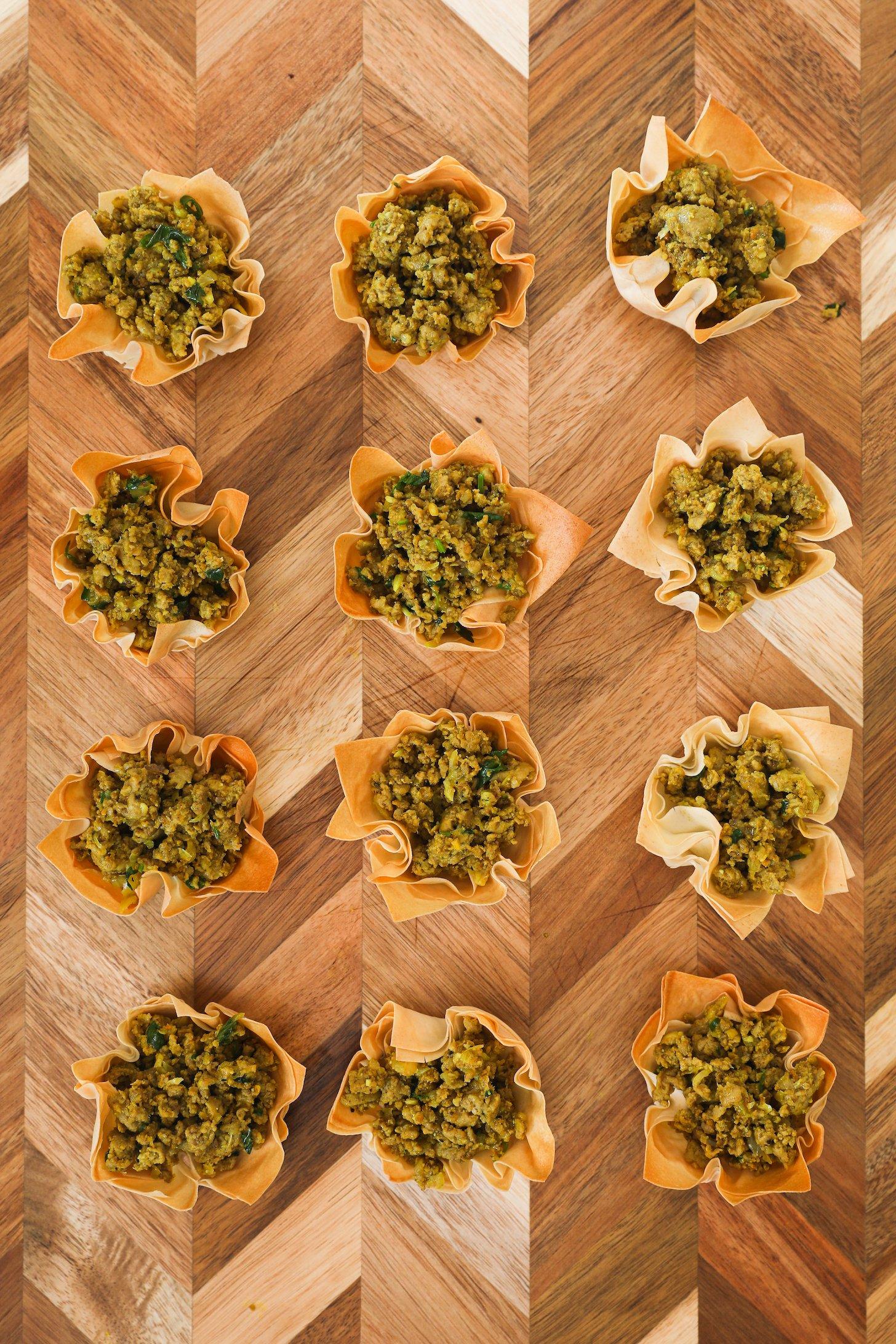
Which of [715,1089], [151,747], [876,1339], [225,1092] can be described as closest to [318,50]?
[151,747]

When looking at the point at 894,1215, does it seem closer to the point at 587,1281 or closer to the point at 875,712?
the point at 587,1281

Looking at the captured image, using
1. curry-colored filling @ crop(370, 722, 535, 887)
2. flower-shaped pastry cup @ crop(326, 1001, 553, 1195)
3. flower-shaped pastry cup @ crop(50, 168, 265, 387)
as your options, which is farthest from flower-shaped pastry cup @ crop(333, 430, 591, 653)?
flower-shaped pastry cup @ crop(326, 1001, 553, 1195)

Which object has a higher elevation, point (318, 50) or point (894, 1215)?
A: point (318, 50)

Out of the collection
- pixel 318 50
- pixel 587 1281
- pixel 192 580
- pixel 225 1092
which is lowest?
pixel 587 1281

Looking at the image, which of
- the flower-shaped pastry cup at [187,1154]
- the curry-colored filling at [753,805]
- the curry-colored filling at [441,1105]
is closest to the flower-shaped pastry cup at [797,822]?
the curry-colored filling at [753,805]

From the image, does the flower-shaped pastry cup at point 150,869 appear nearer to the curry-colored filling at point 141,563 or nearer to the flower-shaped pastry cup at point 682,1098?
the curry-colored filling at point 141,563

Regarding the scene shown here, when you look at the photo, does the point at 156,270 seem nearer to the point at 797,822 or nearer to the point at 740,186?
the point at 740,186

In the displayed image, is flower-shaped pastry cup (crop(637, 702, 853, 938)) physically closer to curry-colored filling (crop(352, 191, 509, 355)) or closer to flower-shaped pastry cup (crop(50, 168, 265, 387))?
curry-colored filling (crop(352, 191, 509, 355))
